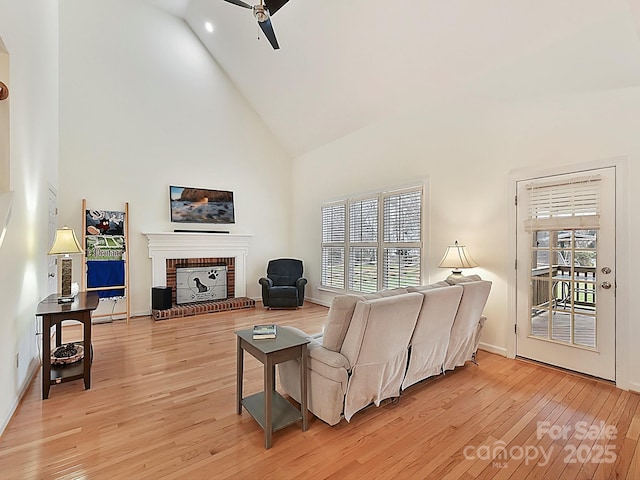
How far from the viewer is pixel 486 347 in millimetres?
3918

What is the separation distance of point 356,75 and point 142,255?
4778mm

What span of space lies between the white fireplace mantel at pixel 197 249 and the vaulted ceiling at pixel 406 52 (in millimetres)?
2766

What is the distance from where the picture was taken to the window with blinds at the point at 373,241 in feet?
16.0

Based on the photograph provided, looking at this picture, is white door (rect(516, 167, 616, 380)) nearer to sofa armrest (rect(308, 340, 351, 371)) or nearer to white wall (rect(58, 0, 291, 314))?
sofa armrest (rect(308, 340, 351, 371))

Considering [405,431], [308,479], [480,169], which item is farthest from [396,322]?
[480,169]

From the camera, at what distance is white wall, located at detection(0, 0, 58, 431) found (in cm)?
236

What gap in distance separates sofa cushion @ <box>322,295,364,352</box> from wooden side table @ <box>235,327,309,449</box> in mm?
177

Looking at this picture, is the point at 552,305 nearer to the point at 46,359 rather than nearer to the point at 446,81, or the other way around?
the point at 446,81

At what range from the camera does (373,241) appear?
5559mm

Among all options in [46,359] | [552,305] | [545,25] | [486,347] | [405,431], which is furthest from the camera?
[486,347]

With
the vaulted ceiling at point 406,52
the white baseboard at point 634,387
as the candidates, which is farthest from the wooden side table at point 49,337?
the white baseboard at point 634,387

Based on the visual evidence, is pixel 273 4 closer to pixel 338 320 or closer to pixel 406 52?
pixel 406 52

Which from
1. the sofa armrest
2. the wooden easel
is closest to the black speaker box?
the wooden easel

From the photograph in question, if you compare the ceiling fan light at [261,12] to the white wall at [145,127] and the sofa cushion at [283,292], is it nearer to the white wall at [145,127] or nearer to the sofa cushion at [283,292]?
the white wall at [145,127]
